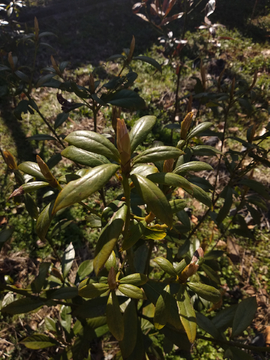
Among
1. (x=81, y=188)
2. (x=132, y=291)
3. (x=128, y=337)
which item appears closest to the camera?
(x=81, y=188)

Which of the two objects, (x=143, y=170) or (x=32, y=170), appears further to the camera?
(x=32, y=170)

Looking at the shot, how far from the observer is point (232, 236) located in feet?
7.45

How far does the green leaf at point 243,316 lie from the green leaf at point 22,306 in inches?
34.8

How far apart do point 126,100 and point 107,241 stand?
84 centimetres

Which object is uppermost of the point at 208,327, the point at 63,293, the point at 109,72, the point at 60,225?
the point at 109,72

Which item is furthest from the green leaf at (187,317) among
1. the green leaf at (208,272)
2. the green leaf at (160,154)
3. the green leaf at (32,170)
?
the green leaf at (32,170)

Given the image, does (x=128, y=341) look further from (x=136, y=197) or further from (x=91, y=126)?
(x=91, y=126)

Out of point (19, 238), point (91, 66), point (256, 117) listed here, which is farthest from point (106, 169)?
point (91, 66)

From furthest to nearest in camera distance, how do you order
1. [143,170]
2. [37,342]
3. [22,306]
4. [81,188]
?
[37,342] < [22,306] < [143,170] < [81,188]

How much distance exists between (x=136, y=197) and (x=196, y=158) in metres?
2.04

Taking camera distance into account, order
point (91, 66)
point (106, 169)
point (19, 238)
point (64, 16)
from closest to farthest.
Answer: point (106, 169)
point (19, 238)
point (91, 66)
point (64, 16)

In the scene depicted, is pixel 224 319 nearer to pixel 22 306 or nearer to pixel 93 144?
pixel 22 306

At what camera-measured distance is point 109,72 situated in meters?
4.15

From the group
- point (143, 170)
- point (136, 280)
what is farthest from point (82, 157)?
point (136, 280)
